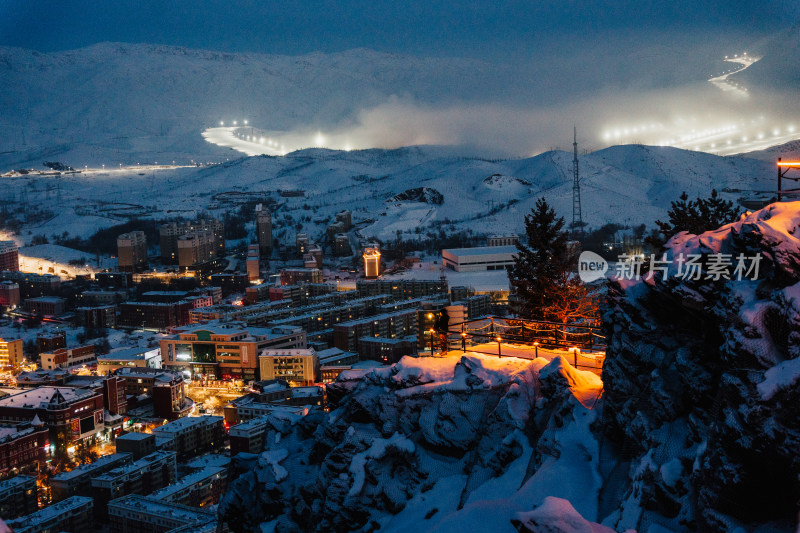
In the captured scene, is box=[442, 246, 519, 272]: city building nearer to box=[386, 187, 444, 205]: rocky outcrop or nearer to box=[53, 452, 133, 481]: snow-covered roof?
box=[53, 452, 133, 481]: snow-covered roof

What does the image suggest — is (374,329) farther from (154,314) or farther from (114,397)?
(154,314)

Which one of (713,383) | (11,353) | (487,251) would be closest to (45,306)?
(11,353)

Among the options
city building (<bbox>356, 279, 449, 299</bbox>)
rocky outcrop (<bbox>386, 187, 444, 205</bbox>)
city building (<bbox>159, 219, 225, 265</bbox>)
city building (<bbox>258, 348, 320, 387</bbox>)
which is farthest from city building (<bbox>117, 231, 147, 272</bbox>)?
city building (<bbox>258, 348, 320, 387</bbox>)

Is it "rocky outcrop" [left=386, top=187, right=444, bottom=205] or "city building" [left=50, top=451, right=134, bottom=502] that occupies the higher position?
"rocky outcrop" [left=386, top=187, right=444, bottom=205]

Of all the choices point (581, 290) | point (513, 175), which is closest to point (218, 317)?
point (581, 290)

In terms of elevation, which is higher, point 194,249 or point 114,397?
point 194,249

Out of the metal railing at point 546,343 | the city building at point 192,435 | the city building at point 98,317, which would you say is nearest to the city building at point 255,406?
the city building at point 192,435

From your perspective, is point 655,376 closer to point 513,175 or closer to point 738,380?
point 738,380
